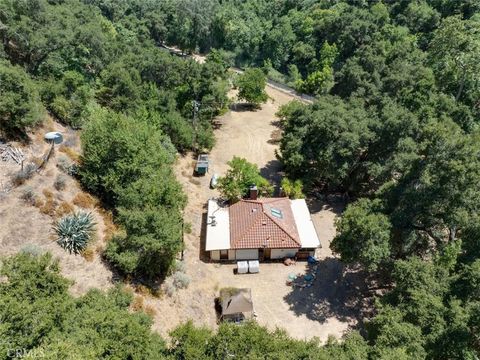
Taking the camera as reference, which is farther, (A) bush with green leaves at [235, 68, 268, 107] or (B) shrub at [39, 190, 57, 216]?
(A) bush with green leaves at [235, 68, 268, 107]

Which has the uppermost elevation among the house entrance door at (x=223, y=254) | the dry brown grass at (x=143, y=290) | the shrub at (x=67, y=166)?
the shrub at (x=67, y=166)

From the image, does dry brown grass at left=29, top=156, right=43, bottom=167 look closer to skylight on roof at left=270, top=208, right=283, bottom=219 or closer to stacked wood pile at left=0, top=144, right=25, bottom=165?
stacked wood pile at left=0, top=144, right=25, bottom=165

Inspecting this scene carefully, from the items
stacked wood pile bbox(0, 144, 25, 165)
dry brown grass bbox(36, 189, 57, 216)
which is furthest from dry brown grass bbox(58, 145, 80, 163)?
dry brown grass bbox(36, 189, 57, 216)

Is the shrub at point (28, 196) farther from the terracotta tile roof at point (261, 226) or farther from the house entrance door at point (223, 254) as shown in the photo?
the terracotta tile roof at point (261, 226)

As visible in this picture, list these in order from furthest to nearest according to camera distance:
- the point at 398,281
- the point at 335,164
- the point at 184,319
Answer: the point at 335,164 → the point at 184,319 → the point at 398,281

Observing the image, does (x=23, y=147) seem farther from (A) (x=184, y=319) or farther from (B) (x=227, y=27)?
(B) (x=227, y=27)

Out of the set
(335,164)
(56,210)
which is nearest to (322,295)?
(335,164)

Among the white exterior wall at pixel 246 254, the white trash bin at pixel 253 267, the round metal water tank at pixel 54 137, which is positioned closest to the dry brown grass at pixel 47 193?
the round metal water tank at pixel 54 137
